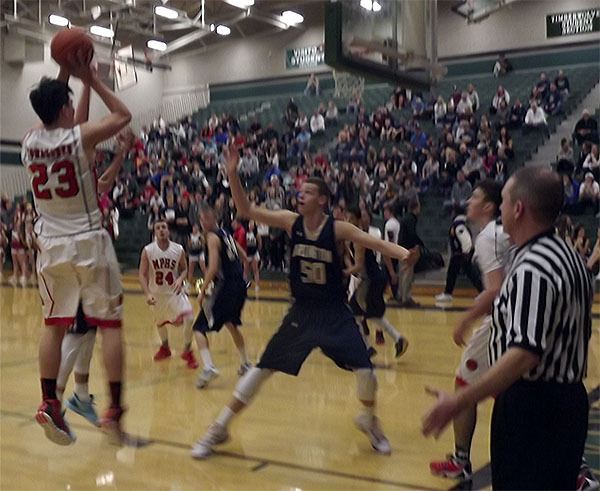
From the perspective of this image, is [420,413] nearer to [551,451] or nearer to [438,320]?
[551,451]

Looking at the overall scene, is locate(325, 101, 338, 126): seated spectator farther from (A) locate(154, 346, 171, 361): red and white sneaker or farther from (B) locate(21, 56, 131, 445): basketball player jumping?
(B) locate(21, 56, 131, 445): basketball player jumping

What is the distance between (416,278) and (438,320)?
3970 millimetres

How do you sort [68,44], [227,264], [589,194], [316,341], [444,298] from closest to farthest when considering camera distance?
[68,44]
[316,341]
[227,264]
[444,298]
[589,194]

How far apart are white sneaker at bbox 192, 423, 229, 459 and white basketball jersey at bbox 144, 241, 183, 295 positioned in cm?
301

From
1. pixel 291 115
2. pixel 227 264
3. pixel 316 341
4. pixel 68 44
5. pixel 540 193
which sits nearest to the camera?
pixel 540 193

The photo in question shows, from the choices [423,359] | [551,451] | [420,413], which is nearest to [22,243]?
[423,359]

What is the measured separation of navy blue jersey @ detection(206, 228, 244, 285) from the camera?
711 cm

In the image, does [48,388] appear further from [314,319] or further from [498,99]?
[498,99]

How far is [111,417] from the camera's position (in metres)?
3.88

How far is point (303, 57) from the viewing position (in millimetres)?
25422

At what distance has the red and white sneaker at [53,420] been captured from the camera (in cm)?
394

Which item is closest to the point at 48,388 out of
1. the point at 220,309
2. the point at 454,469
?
the point at 454,469

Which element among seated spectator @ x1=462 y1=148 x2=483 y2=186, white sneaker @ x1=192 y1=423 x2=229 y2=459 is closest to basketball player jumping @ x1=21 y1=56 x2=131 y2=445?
white sneaker @ x1=192 y1=423 x2=229 y2=459

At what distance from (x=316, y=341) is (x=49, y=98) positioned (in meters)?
2.18
